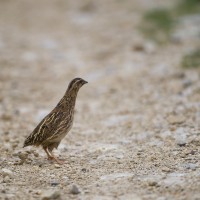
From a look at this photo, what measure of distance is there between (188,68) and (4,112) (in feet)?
15.6

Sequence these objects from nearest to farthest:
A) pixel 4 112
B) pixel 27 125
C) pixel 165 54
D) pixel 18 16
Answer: pixel 27 125 → pixel 4 112 → pixel 165 54 → pixel 18 16

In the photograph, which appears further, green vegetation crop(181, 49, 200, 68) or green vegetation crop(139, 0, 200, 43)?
green vegetation crop(139, 0, 200, 43)

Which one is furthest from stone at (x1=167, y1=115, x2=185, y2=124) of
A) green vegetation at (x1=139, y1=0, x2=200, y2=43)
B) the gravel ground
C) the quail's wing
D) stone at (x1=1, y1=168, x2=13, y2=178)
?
green vegetation at (x1=139, y1=0, x2=200, y2=43)

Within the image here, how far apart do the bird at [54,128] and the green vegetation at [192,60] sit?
5990mm

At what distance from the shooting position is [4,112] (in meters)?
11.6

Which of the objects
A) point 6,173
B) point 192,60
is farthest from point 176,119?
point 192,60

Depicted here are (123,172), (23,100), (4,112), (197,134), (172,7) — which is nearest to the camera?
(123,172)

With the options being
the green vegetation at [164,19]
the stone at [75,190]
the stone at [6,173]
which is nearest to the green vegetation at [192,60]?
the green vegetation at [164,19]

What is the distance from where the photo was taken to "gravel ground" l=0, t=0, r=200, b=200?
700 centimetres

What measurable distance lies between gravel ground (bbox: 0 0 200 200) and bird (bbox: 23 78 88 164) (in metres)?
0.27

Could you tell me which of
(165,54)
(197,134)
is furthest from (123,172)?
(165,54)

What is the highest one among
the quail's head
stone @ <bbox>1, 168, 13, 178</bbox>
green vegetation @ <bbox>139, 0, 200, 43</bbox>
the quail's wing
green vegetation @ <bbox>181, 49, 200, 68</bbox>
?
green vegetation @ <bbox>139, 0, 200, 43</bbox>

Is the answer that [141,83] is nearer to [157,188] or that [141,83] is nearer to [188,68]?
[188,68]

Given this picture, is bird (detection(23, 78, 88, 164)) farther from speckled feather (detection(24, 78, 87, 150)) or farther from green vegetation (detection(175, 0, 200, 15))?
green vegetation (detection(175, 0, 200, 15))
